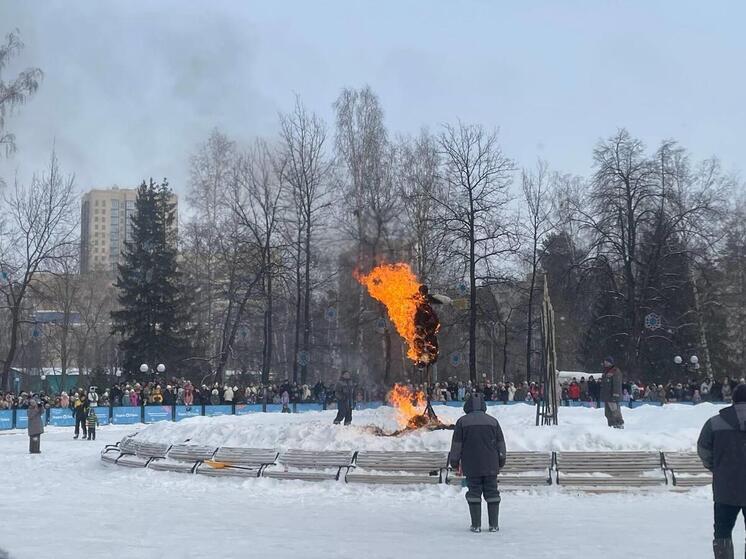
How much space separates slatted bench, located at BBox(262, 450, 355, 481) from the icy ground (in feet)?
0.69

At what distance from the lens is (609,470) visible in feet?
49.1

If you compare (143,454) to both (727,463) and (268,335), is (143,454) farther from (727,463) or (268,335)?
(268,335)

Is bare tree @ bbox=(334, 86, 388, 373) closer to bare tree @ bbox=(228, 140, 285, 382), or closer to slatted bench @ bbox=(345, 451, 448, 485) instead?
bare tree @ bbox=(228, 140, 285, 382)

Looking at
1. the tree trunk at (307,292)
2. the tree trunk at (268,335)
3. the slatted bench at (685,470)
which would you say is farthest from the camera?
the tree trunk at (268,335)

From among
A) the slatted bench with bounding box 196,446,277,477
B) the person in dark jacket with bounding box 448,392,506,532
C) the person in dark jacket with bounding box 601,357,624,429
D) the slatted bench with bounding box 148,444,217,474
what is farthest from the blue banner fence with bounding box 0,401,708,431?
the person in dark jacket with bounding box 448,392,506,532

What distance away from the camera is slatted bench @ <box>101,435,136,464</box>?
761 inches

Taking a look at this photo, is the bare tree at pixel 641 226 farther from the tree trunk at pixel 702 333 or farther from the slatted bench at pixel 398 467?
the slatted bench at pixel 398 467

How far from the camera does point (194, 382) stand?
54062mm

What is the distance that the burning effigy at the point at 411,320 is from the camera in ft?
65.8

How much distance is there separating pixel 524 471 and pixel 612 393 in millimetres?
5510

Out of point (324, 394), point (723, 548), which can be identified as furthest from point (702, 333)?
point (723, 548)

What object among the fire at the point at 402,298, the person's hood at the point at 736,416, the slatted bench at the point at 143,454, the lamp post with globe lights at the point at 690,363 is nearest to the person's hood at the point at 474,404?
the person's hood at the point at 736,416

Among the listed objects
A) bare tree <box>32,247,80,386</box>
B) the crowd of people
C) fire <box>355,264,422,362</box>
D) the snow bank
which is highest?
bare tree <box>32,247,80,386</box>

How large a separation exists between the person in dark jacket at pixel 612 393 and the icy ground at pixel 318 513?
0.93m
